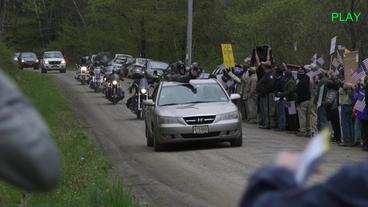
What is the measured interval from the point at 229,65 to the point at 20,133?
29959 mm

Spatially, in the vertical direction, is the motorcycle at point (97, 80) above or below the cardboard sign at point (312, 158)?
below

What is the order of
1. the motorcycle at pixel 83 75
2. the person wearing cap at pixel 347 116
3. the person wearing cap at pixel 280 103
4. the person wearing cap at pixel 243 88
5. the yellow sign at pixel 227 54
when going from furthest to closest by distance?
1. the motorcycle at pixel 83 75
2. the yellow sign at pixel 227 54
3. the person wearing cap at pixel 243 88
4. the person wearing cap at pixel 280 103
5. the person wearing cap at pixel 347 116

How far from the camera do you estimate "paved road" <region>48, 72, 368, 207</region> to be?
11223 mm

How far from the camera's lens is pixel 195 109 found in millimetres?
17484

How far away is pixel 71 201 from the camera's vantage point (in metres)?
9.25

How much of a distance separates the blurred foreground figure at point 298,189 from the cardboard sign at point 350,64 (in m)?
17.4

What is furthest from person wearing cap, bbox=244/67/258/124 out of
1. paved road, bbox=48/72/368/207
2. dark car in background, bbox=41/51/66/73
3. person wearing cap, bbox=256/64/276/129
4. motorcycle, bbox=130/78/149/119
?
dark car in background, bbox=41/51/66/73

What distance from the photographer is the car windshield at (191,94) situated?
18.3m

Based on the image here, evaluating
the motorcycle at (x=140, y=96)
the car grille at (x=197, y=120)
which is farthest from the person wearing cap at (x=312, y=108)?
the motorcycle at (x=140, y=96)

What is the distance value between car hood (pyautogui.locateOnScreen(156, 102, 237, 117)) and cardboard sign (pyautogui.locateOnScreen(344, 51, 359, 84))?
338cm

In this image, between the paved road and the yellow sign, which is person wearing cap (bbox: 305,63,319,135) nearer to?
the paved road

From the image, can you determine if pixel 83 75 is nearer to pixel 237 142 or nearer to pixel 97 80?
pixel 97 80

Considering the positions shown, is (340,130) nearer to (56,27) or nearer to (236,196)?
(236,196)

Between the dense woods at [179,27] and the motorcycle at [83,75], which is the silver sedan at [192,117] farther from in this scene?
the motorcycle at [83,75]
